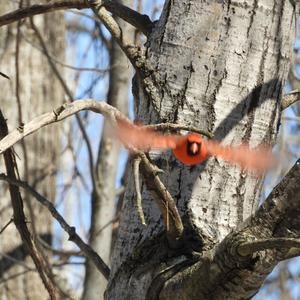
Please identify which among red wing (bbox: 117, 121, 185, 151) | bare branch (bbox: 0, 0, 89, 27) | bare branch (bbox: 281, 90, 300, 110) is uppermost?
bare branch (bbox: 0, 0, 89, 27)

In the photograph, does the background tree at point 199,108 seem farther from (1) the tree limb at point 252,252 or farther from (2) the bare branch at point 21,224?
(2) the bare branch at point 21,224

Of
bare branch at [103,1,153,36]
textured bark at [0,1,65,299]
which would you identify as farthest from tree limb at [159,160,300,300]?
textured bark at [0,1,65,299]

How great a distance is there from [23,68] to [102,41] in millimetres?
733

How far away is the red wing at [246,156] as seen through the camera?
1.72 metres

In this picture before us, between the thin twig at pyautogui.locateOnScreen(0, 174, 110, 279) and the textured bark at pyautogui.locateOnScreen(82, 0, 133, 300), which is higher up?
the textured bark at pyautogui.locateOnScreen(82, 0, 133, 300)

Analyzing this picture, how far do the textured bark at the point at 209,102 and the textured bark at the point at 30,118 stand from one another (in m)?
2.38

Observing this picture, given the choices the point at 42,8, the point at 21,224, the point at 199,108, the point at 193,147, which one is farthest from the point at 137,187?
the point at 21,224

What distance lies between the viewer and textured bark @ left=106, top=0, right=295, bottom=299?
5.62 ft

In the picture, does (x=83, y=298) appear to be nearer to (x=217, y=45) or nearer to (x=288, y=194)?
(x=217, y=45)

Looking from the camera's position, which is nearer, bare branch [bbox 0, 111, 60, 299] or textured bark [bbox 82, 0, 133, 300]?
bare branch [bbox 0, 111, 60, 299]

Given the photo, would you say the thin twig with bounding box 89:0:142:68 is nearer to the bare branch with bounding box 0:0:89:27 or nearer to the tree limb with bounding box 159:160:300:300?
the bare branch with bounding box 0:0:89:27

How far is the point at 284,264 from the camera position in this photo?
17.1 feet

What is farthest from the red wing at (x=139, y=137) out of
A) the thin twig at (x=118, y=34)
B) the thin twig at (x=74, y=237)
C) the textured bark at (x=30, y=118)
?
the textured bark at (x=30, y=118)

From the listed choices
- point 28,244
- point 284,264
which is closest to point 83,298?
point 28,244
